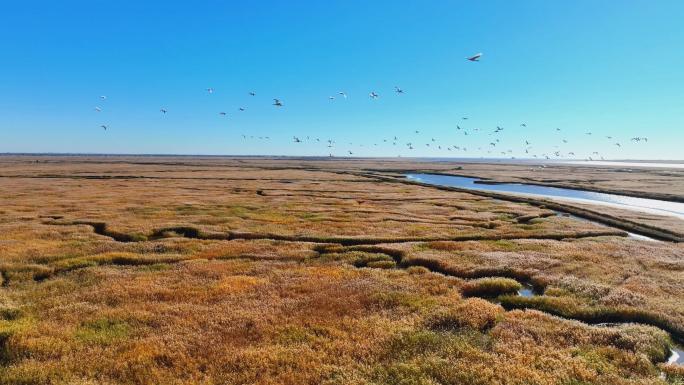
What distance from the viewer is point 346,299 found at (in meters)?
20.0

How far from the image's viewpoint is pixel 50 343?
14.9 meters

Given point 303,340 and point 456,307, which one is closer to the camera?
point 303,340

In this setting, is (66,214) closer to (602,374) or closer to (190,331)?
(190,331)

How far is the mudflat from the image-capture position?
45.3 feet

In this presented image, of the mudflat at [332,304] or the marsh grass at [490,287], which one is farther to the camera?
the marsh grass at [490,287]

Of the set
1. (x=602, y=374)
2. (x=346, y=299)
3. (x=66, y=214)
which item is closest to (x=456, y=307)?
(x=346, y=299)

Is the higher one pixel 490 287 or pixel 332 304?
pixel 332 304

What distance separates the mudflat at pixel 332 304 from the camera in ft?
45.3

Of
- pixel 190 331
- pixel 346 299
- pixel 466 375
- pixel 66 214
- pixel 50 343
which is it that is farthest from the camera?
→ pixel 66 214

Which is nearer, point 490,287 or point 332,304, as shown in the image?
point 332,304

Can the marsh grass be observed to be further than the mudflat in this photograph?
Yes

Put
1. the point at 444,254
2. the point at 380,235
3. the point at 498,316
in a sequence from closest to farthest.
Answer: the point at 498,316 < the point at 444,254 < the point at 380,235

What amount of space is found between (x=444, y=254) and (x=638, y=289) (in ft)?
35.2

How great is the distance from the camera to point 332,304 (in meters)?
19.2
